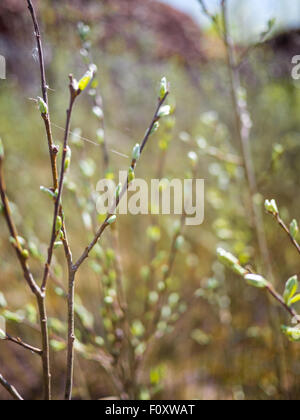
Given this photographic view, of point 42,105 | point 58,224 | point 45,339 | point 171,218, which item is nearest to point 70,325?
point 45,339

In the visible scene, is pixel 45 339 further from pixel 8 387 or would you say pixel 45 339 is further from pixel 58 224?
pixel 58 224

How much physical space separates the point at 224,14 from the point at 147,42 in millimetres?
4940

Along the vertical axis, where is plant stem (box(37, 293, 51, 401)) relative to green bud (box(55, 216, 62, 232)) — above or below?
below

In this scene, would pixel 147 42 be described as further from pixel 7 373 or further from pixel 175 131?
pixel 7 373

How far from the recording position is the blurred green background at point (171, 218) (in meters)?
1.27

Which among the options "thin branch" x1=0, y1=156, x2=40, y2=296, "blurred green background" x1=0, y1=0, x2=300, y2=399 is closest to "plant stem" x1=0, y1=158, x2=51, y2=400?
"thin branch" x1=0, y1=156, x2=40, y2=296

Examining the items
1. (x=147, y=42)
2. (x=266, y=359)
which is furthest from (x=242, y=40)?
(x=147, y=42)

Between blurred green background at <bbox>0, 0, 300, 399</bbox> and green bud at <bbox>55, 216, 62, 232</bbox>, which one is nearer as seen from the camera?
green bud at <bbox>55, 216, 62, 232</bbox>

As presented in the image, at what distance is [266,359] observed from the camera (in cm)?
163

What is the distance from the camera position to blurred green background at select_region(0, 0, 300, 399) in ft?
4.17

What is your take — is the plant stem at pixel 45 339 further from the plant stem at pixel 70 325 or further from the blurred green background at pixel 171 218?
the blurred green background at pixel 171 218

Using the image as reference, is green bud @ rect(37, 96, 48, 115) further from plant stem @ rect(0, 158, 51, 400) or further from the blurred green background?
the blurred green background

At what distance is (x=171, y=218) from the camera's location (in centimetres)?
238

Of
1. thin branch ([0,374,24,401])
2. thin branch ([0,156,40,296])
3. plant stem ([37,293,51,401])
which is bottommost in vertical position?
thin branch ([0,374,24,401])
